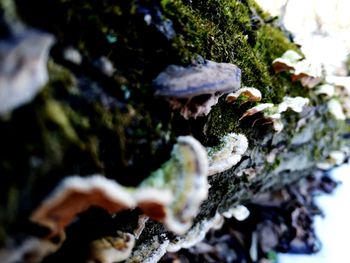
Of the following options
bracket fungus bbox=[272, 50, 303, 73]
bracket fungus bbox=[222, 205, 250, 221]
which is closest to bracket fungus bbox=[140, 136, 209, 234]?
bracket fungus bbox=[272, 50, 303, 73]

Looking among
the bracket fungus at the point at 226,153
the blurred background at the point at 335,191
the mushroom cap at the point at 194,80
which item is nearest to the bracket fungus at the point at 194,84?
the mushroom cap at the point at 194,80

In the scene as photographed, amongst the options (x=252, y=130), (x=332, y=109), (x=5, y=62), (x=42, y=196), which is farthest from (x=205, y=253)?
(x=5, y=62)

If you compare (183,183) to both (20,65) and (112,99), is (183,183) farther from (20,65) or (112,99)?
(20,65)

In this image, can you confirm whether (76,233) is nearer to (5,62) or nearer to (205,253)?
(5,62)

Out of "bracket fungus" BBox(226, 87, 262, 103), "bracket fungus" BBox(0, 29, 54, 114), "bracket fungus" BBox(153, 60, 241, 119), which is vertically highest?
"bracket fungus" BBox(0, 29, 54, 114)

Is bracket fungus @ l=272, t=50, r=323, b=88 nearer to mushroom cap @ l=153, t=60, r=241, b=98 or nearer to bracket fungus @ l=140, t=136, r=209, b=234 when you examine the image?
mushroom cap @ l=153, t=60, r=241, b=98

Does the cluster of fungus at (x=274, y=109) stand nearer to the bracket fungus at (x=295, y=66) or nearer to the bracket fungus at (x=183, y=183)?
the bracket fungus at (x=295, y=66)

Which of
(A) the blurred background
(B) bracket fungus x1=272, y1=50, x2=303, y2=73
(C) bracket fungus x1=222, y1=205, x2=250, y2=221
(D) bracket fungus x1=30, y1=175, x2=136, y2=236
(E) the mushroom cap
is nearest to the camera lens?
(D) bracket fungus x1=30, y1=175, x2=136, y2=236
